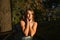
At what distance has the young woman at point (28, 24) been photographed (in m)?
3.76

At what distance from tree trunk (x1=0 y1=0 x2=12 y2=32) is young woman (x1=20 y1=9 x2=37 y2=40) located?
1.46 meters

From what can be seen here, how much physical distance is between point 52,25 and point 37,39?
631 cm

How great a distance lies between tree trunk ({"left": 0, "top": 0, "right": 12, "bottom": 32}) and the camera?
5.27 m

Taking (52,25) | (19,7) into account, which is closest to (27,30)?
(19,7)

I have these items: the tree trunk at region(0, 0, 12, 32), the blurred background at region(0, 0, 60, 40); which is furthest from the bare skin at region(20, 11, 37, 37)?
the blurred background at region(0, 0, 60, 40)

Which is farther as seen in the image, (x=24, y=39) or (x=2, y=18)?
(x=2, y=18)

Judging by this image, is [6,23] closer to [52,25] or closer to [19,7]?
[19,7]

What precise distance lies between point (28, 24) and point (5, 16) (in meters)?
1.56

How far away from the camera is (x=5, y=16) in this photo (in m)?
5.29

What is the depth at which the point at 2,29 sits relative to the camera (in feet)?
17.3

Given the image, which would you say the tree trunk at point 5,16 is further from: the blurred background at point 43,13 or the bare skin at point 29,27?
the blurred background at point 43,13

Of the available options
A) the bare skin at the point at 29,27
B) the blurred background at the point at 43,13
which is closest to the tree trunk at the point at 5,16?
the bare skin at the point at 29,27

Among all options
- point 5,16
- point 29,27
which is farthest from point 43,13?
point 29,27

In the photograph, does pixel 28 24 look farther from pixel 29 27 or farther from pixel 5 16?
pixel 5 16
